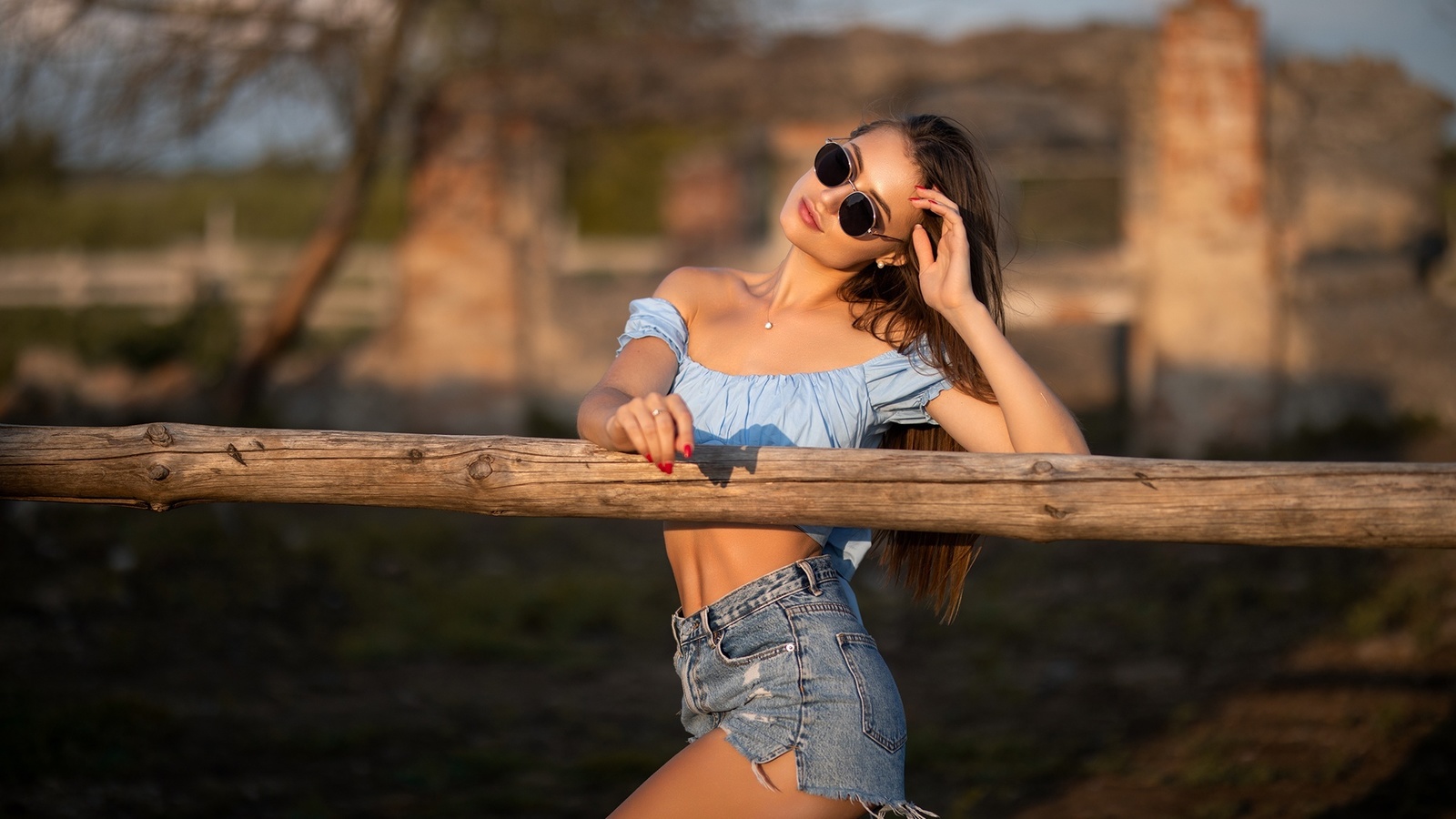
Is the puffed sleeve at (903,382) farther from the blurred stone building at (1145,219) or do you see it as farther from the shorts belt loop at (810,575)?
the blurred stone building at (1145,219)

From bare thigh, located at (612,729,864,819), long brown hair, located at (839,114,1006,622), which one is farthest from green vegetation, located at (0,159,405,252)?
bare thigh, located at (612,729,864,819)

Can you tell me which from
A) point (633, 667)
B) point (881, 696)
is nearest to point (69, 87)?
point (633, 667)

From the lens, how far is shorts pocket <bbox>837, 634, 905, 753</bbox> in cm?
197

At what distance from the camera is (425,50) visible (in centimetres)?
922

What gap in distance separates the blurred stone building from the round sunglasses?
6.66 m

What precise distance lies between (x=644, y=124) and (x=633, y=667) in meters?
5.49

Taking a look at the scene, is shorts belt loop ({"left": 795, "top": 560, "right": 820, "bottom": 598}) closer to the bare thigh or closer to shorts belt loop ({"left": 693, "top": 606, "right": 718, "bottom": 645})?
shorts belt loop ({"left": 693, "top": 606, "right": 718, "bottom": 645})

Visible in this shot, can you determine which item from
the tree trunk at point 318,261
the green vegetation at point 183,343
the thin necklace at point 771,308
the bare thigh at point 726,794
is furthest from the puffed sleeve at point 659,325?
the green vegetation at point 183,343

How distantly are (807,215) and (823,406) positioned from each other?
36cm

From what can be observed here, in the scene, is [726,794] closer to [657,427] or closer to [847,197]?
[657,427]

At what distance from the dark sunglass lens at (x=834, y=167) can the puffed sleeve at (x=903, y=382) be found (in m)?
0.34

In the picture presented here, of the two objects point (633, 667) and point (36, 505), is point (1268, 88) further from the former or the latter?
point (36, 505)

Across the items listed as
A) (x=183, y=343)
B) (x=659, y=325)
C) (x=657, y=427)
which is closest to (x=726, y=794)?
(x=657, y=427)

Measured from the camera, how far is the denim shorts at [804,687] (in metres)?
1.95
